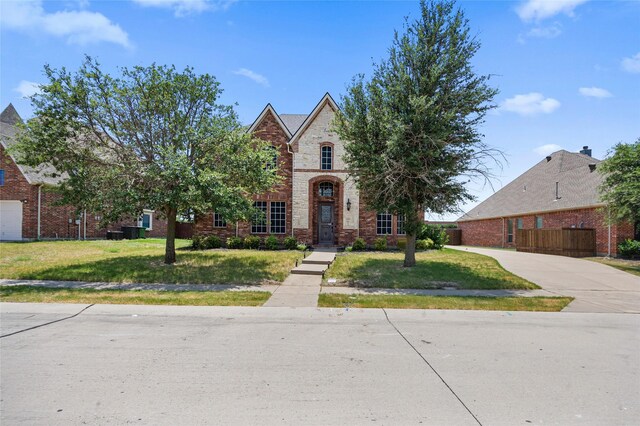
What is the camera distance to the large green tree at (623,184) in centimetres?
1658

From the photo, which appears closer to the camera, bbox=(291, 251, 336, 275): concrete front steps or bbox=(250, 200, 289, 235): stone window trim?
bbox=(291, 251, 336, 275): concrete front steps

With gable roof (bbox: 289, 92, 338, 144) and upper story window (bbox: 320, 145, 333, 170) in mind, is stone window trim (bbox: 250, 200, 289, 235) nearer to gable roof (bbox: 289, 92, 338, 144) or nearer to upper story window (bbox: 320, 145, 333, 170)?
upper story window (bbox: 320, 145, 333, 170)

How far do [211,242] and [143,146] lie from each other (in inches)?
318

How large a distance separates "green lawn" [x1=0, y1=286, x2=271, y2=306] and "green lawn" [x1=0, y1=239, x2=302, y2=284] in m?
1.62

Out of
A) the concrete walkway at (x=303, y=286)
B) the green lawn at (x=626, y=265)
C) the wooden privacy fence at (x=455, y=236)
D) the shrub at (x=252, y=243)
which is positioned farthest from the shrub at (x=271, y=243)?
the wooden privacy fence at (x=455, y=236)

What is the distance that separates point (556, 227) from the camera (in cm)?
2520

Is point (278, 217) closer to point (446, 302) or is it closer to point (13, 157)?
point (446, 302)

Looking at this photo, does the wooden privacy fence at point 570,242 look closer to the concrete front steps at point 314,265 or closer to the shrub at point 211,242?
the concrete front steps at point 314,265

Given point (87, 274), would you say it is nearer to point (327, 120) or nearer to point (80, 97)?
point (80, 97)

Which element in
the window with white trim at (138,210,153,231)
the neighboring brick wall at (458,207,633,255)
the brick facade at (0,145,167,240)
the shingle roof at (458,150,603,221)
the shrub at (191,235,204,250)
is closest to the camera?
the shrub at (191,235,204,250)

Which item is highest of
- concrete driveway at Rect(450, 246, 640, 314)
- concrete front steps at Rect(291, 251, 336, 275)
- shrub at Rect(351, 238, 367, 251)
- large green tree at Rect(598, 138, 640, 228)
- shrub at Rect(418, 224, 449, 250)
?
large green tree at Rect(598, 138, 640, 228)

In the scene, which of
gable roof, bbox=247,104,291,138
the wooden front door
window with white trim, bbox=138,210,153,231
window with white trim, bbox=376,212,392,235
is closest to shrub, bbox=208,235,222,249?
the wooden front door

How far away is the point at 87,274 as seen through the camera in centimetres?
1233

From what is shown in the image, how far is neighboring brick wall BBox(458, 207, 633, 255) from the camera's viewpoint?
825 inches
